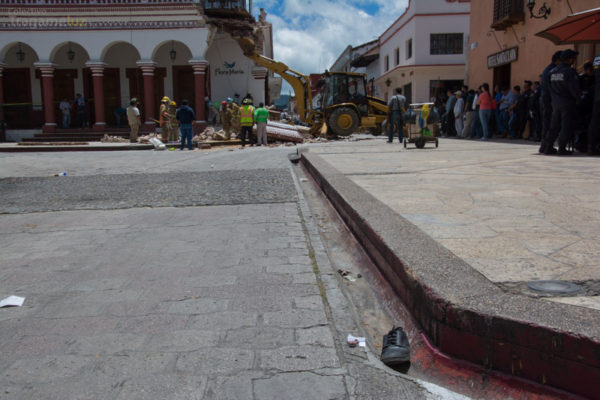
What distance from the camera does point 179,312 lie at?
2.63 metres

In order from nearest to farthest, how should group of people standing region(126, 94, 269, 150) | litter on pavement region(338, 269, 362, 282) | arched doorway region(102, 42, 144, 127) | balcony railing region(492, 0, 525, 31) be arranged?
litter on pavement region(338, 269, 362, 282) < balcony railing region(492, 0, 525, 31) < group of people standing region(126, 94, 269, 150) < arched doorway region(102, 42, 144, 127)

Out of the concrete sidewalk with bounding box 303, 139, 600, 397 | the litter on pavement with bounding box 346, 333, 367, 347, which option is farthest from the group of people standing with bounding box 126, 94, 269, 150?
the litter on pavement with bounding box 346, 333, 367, 347

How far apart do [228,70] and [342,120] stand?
282 inches

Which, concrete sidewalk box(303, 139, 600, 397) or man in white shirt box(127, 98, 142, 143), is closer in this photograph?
concrete sidewalk box(303, 139, 600, 397)

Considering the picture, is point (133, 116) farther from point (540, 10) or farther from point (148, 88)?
point (540, 10)

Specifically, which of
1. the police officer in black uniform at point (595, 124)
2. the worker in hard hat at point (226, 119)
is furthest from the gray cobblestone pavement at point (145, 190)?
the worker in hard hat at point (226, 119)

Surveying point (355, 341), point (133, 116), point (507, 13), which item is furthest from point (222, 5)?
point (355, 341)

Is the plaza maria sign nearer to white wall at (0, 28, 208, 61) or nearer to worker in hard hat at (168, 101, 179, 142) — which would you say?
white wall at (0, 28, 208, 61)

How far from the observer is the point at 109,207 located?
591cm

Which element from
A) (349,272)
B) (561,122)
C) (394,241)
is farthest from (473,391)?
(561,122)

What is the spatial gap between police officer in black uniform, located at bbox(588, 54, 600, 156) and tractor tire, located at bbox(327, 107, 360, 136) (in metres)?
12.4

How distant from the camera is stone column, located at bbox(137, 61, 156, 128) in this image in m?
21.5

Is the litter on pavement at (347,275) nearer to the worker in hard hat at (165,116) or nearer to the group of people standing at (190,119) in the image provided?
the group of people standing at (190,119)

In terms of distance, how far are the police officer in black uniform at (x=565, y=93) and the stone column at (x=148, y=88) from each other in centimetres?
1729
